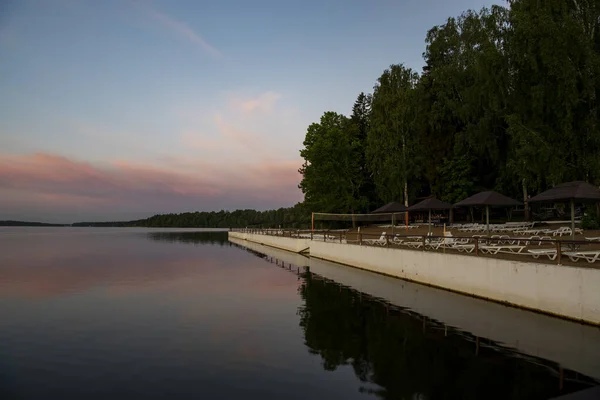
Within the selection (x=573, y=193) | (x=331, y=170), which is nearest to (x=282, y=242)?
(x=331, y=170)

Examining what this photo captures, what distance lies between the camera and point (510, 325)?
A: 396 inches

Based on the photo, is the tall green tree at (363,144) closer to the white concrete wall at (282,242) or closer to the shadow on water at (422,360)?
the white concrete wall at (282,242)

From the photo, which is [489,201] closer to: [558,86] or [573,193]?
[573,193]

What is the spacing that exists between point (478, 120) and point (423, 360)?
33916 millimetres

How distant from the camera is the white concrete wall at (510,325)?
7.85 metres

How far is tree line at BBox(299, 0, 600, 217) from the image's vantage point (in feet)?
79.6

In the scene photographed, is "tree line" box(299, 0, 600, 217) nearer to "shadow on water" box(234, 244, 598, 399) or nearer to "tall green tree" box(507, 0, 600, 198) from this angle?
"tall green tree" box(507, 0, 600, 198)

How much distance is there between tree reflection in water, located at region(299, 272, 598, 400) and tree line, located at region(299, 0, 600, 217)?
1908 cm

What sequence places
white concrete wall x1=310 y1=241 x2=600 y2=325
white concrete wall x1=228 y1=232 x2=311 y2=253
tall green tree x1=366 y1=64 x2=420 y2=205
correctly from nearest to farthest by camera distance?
white concrete wall x1=310 y1=241 x2=600 y2=325 < white concrete wall x1=228 y1=232 x2=311 y2=253 < tall green tree x1=366 y1=64 x2=420 y2=205

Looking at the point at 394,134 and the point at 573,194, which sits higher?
the point at 394,134

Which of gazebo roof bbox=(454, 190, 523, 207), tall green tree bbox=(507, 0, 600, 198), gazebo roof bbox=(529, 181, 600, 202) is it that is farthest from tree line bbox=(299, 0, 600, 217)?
gazebo roof bbox=(529, 181, 600, 202)

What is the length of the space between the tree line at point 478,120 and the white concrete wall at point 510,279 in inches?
518

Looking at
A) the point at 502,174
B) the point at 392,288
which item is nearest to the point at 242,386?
the point at 392,288

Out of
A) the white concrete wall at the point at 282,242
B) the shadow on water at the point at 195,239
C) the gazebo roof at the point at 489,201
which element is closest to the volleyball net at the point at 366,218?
the white concrete wall at the point at 282,242
